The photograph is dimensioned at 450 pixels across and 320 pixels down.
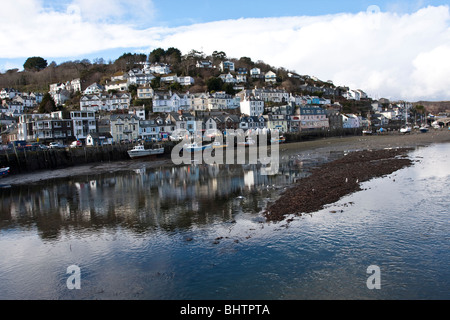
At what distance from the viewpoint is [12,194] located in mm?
26469

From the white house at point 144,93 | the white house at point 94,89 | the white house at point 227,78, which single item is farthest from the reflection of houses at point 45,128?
the white house at point 227,78

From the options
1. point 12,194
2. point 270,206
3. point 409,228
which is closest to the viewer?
point 409,228

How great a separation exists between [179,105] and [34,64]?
3072 inches

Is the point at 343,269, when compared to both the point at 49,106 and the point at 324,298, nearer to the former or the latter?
the point at 324,298

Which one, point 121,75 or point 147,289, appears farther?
point 121,75

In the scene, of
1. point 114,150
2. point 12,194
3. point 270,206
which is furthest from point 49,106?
point 270,206

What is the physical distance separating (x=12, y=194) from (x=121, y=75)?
76.0m

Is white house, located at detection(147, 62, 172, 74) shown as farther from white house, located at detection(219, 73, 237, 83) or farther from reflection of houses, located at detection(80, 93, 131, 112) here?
reflection of houses, located at detection(80, 93, 131, 112)

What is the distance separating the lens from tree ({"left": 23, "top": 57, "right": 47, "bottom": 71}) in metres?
121

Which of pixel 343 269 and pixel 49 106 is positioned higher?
pixel 49 106
